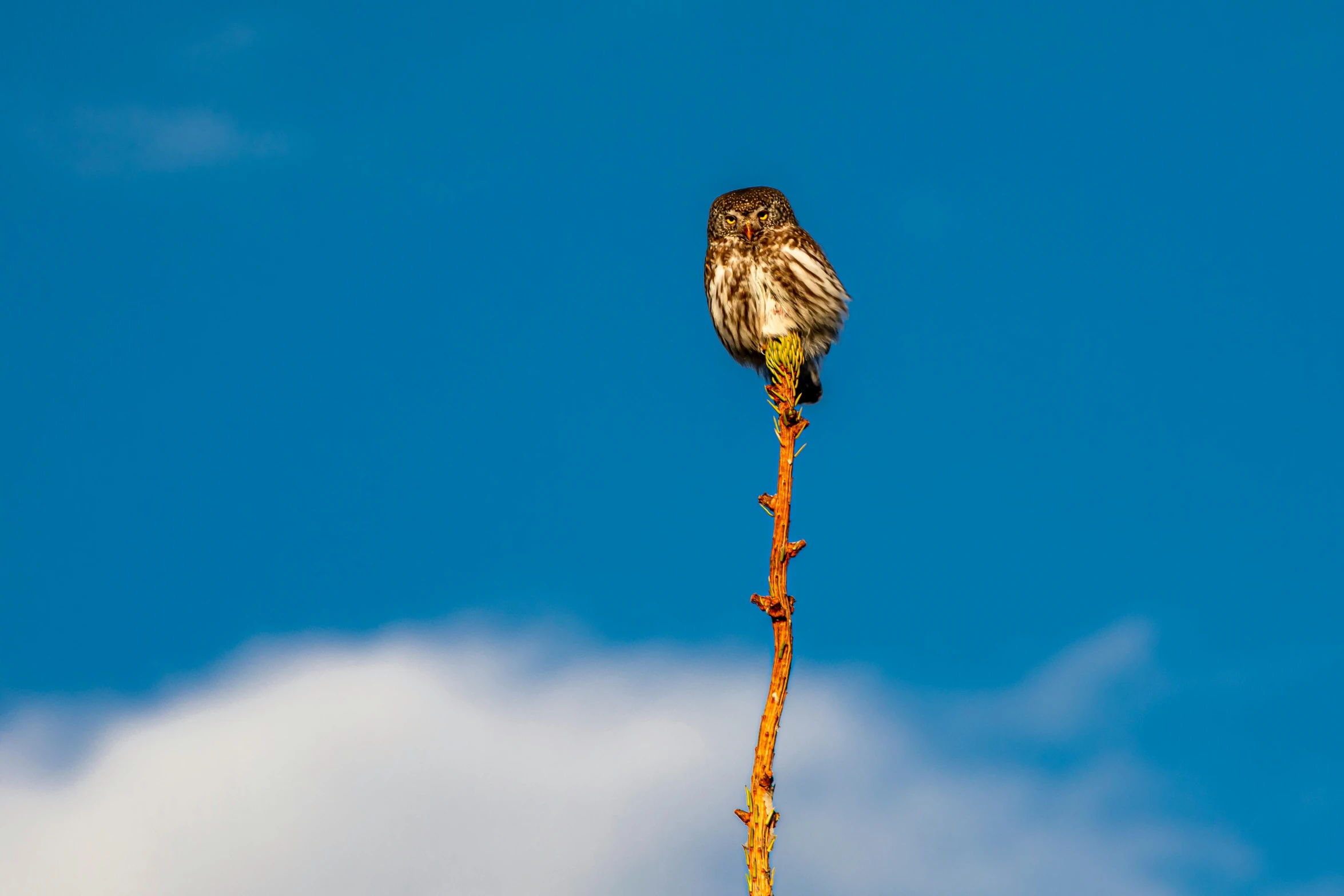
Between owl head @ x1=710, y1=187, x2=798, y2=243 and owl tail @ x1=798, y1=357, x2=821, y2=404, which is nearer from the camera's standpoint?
owl tail @ x1=798, y1=357, x2=821, y2=404

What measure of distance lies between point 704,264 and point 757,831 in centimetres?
777

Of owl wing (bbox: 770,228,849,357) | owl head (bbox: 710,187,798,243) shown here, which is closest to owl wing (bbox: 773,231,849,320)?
owl wing (bbox: 770,228,849,357)

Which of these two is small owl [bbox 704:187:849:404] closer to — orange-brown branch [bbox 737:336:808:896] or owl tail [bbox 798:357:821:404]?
owl tail [bbox 798:357:821:404]

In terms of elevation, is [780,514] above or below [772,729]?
above

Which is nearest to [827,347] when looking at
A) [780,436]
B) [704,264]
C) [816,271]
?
[816,271]

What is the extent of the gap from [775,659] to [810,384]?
5756mm

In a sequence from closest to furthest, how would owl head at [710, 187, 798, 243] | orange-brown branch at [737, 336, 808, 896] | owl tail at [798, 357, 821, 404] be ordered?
orange-brown branch at [737, 336, 808, 896] → owl tail at [798, 357, 821, 404] → owl head at [710, 187, 798, 243]

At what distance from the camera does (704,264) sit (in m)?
12.1

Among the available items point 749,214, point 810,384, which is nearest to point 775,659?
point 810,384

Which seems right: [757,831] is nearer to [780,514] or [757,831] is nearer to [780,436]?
[780,514]

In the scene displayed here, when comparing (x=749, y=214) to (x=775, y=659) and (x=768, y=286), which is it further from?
(x=775, y=659)

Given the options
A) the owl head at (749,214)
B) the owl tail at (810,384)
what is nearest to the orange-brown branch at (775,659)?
the owl tail at (810,384)

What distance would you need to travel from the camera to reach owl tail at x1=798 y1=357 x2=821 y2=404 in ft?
35.6

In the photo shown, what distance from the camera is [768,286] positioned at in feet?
36.4
